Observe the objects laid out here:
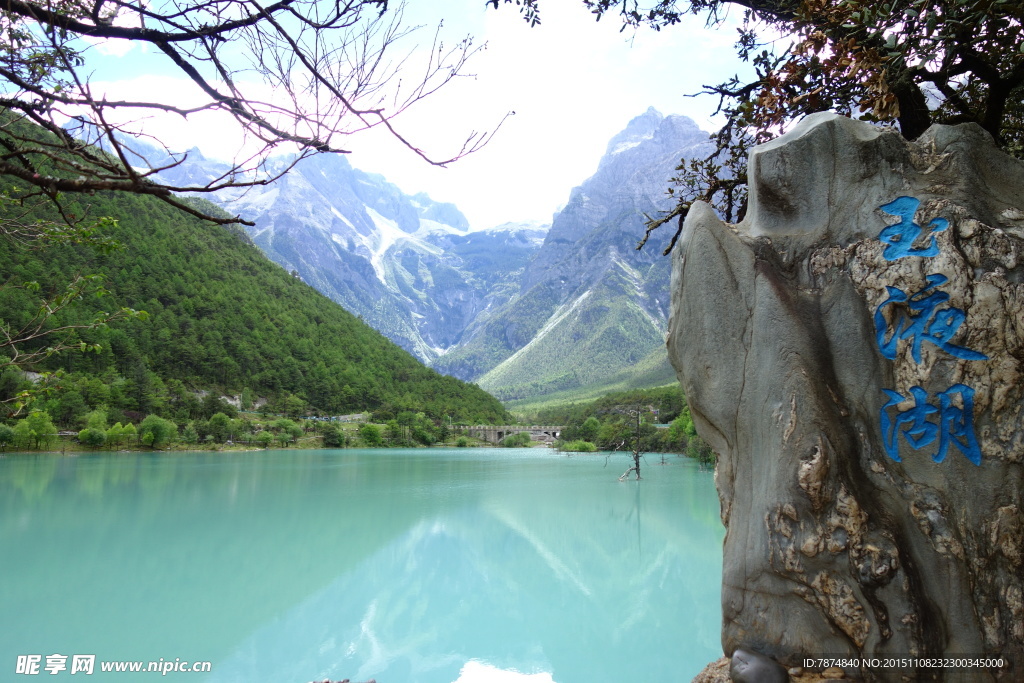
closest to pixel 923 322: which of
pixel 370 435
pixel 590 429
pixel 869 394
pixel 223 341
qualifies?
pixel 869 394

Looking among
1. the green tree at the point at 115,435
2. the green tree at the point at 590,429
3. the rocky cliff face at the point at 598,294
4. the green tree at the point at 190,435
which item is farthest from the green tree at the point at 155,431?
the rocky cliff face at the point at 598,294

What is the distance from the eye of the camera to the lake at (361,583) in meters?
6.39

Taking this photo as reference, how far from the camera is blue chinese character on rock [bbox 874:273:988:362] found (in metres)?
2.68

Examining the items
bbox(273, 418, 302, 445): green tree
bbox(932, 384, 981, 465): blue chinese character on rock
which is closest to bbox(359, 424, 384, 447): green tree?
bbox(273, 418, 302, 445): green tree

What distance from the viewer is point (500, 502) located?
1642cm

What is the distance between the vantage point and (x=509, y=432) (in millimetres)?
55562

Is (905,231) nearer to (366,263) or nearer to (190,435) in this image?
(190,435)

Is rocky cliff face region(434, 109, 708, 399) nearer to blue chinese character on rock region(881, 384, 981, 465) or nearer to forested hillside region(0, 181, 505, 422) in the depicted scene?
forested hillside region(0, 181, 505, 422)

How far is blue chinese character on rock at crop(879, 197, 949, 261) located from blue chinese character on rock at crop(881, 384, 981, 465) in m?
0.63

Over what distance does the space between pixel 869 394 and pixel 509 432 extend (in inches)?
2103

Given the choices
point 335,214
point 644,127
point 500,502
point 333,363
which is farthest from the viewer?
point 335,214

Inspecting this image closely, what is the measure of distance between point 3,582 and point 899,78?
11.4 metres

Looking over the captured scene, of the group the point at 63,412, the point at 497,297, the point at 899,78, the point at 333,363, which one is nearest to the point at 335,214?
the point at 497,297

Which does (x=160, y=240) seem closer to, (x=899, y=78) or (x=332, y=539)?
(x=332, y=539)
